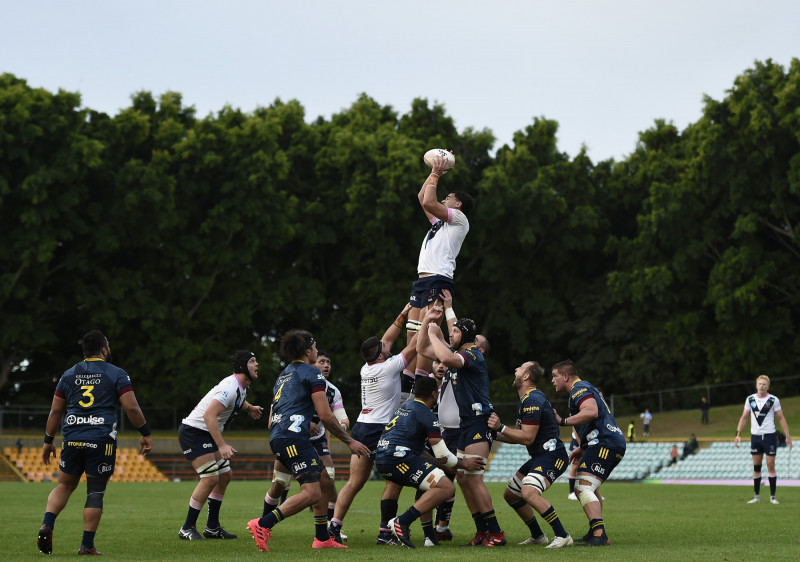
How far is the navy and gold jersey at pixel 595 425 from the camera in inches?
451

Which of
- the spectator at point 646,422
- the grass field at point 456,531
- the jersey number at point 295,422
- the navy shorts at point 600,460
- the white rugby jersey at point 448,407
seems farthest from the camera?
the spectator at point 646,422

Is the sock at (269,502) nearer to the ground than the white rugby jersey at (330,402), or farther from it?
nearer to the ground

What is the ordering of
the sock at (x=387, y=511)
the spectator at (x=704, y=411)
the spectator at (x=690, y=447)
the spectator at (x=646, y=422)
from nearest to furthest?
1. the sock at (x=387, y=511)
2. the spectator at (x=690, y=447)
3. the spectator at (x=646, y=422)
4. the spectator at (x=704, y=411)

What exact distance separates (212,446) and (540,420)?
4439mm

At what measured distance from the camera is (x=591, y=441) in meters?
11.6

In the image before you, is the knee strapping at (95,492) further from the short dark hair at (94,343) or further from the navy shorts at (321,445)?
the navy shorts at (321,445)

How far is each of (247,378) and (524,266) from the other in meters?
41.6

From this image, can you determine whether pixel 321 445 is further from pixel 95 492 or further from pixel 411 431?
pixel 95 492

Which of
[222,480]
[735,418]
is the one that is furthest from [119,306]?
[222,480]

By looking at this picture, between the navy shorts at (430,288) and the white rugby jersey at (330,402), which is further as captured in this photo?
the white rugby jersey at (330,402)

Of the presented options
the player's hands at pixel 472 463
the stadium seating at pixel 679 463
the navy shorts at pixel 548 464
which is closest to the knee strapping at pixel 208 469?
the player's hands at pixel 472 463

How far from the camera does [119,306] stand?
44844 mm

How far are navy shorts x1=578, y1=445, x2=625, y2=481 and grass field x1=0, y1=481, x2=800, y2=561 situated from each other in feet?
2.74

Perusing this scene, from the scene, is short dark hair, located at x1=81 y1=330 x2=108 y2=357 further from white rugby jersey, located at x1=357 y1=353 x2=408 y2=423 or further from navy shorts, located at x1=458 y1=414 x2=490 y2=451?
navy shorts, located at x1=458 y1=414 x2=490 y2=451
